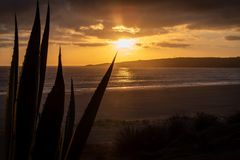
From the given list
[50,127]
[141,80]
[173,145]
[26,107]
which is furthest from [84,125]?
[141,80]

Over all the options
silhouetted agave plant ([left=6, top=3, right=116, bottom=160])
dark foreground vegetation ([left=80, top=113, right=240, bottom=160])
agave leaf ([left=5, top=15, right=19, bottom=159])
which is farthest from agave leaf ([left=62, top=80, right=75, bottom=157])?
dark foreground vegetation ([left=80, top=113, right=240, bottom=160])

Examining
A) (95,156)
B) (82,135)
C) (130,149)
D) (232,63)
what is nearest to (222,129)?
(130,149)

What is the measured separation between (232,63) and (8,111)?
162078 mm

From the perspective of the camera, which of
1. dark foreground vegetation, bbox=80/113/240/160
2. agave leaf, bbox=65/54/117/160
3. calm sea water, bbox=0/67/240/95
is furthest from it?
calm sea water, bbox=0/67/240/95

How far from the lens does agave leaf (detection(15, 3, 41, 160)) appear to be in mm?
1136

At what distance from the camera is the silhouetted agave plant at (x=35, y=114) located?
1.14m

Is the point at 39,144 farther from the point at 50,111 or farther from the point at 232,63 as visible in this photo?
the point at 232,63

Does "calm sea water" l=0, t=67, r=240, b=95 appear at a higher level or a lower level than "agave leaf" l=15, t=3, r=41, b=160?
higher

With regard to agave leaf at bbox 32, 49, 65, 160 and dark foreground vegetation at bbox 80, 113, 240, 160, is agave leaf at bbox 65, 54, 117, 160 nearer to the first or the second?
agave leaf at bbox 32, 49, 65, 160

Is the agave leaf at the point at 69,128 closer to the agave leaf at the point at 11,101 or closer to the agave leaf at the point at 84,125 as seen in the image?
the agave leaf at the point at 84,125

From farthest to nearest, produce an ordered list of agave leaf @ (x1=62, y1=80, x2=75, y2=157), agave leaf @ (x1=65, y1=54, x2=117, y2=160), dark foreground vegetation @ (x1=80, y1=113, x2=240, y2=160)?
dark foreground vegetation @ (x1=80, y1=113, x2=240, y2=160) < agave leaf @ (x1=62, y1=80, x2=75, y2=157) < agave leaf @ (x1=65, y1=54, x2=117, y2=160)

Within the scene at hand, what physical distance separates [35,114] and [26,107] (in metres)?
0.03

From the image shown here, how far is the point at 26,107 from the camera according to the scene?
1.14m

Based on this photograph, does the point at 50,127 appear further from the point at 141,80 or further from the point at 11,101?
the point at 141,80
